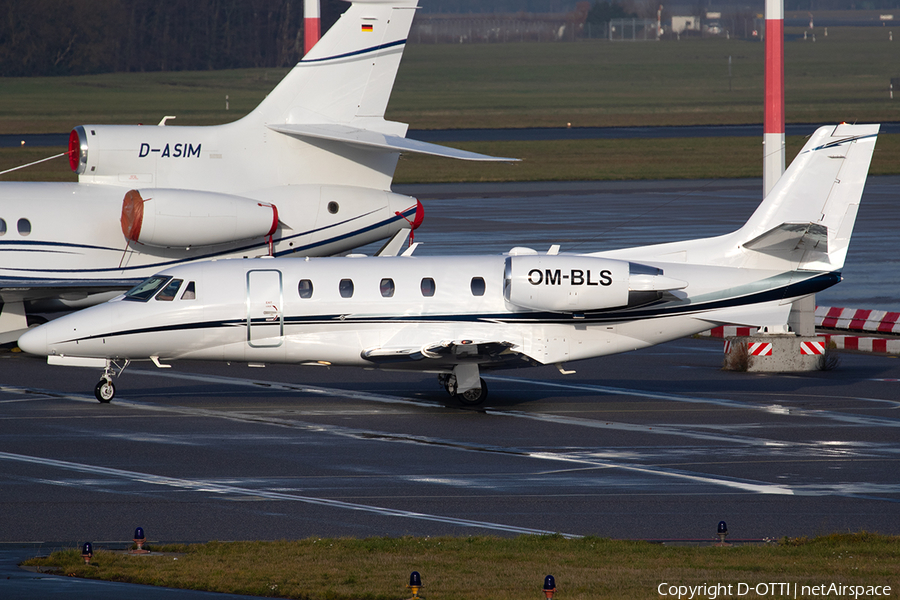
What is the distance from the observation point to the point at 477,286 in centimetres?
2344

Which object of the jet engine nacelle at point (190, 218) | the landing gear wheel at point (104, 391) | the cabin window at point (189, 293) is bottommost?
the landing gear wheel at point (104, 391)

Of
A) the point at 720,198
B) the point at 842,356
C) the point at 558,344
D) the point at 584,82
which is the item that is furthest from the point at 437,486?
the point at 584,82

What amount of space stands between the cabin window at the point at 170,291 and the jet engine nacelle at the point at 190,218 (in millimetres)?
4661

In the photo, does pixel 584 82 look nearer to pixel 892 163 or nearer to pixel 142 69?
pixel 142 69

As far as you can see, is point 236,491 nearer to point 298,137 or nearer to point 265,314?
point 265,314

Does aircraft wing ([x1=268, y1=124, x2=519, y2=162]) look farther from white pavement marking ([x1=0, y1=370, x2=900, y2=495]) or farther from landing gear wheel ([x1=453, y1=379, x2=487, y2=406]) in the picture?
landing gear wheel ([x1=453, y1=379, x2=487, y2=406])

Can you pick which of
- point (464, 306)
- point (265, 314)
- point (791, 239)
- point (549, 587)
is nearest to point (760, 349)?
point (791, 239)

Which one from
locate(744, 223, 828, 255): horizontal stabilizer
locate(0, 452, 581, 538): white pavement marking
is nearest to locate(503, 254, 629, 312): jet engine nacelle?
locate(744, 223, 828, 255): horizontal stabilizer

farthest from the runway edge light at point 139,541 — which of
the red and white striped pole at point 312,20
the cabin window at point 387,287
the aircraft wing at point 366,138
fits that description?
the red and white striped pole at point 312,20

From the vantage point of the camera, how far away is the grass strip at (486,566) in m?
12.0

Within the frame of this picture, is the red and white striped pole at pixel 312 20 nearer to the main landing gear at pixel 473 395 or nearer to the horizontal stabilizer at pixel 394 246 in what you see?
the horizontal stabilizer at pixel 394 246

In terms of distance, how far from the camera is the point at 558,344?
23.6 metres

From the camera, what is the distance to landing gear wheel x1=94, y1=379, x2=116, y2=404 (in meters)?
23.5

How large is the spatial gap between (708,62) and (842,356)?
152 m
